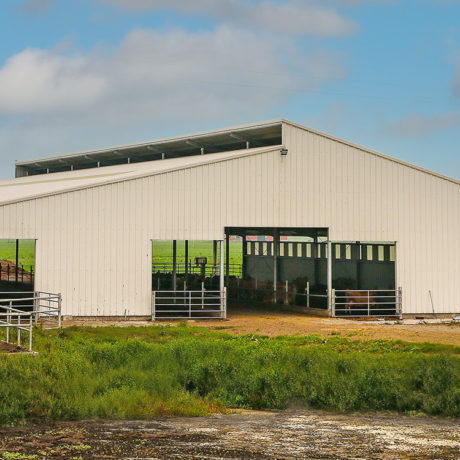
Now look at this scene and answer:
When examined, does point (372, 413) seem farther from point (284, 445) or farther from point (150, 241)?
point (150, 241)

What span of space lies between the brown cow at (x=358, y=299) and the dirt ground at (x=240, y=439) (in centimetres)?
1638

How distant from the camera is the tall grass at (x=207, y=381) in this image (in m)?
13.7

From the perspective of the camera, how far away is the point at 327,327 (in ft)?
86.0

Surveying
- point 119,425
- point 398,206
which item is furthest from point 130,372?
point 398,206

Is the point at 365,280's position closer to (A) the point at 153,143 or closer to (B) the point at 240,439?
(A) the point at 153,143

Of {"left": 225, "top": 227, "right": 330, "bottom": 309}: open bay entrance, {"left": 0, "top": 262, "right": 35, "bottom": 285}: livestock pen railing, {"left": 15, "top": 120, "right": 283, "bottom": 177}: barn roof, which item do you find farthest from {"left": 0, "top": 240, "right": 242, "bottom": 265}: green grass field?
{"left": 225, "top": 227, "right": 330, "bottom": 309}: open bay entrance

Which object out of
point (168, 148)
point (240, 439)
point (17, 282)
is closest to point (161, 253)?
point (17, 282)

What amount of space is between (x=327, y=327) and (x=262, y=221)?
17.4 ft

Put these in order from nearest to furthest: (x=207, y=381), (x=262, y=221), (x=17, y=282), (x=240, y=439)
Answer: (x=240, y=439)
(x=207, y=381)
(x=262, y=221)
(x=17, y=282)

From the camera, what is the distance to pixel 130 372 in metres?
15.8

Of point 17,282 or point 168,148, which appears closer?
point 168,148

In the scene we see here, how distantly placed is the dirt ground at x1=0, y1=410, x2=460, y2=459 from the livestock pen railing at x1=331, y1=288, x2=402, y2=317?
16.0 m

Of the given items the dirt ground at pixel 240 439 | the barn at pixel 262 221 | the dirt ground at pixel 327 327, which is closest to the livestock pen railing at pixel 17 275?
the barn at pixel 262 221

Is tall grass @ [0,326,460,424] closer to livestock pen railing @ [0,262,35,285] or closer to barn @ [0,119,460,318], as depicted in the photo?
barn @ [0,119,460,318]
